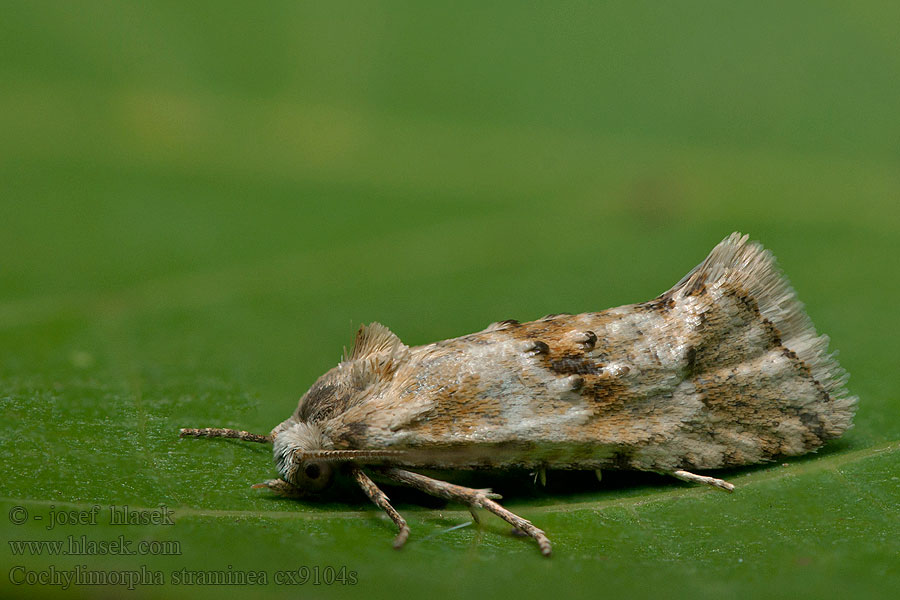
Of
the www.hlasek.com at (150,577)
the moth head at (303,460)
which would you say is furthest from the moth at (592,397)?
the www.hlasek.com at (150,577)

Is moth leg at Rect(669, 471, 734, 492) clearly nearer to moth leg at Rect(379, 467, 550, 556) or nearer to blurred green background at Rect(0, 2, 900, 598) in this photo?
blurred green background at Rect(0, 2, 900, 598)

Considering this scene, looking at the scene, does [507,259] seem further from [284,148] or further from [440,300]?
[284,148]

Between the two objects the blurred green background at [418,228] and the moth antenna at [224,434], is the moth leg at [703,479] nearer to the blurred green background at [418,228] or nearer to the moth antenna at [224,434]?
the blurred green background at [418,228]

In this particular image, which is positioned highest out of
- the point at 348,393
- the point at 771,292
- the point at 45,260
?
the point at 45,260

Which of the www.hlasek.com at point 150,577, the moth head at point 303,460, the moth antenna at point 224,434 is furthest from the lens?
the moth antenna at point 224,434

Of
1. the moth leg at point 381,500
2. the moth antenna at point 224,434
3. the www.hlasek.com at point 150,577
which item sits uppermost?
the moth antenna at point 224,434

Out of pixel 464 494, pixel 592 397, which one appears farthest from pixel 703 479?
pixel 464 494

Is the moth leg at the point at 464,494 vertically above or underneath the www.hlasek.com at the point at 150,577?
above

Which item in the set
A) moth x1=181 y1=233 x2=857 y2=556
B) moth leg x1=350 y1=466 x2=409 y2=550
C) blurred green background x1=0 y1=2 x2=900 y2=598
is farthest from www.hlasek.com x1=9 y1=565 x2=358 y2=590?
moth x1=181 y1=233 x2=857 y2=556

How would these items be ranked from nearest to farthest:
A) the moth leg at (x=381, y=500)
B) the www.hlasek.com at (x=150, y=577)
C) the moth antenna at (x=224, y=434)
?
the www.hlasek.com at (x=150, y=577) < the moth leg at (x=381, y=500) < the moth antenna at (x=224, y=434)

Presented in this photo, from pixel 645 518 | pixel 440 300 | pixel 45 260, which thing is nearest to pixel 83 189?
pixel 45 260
